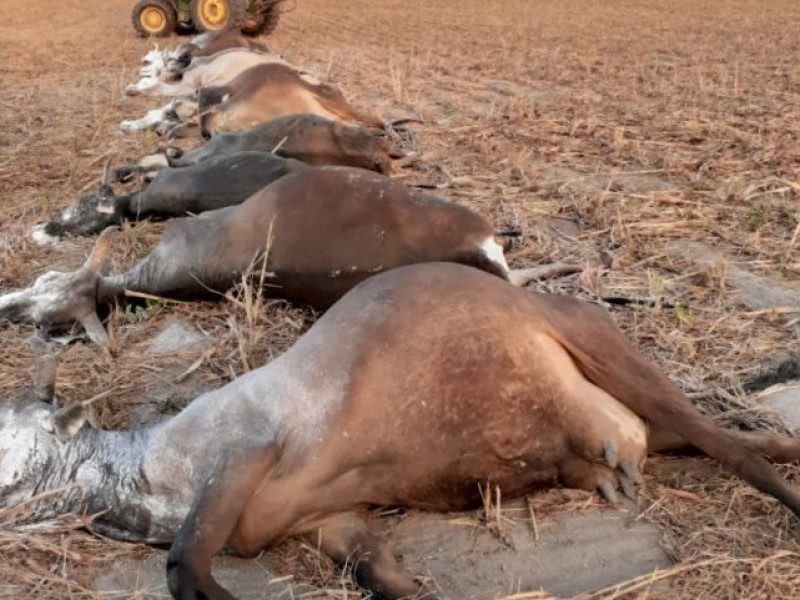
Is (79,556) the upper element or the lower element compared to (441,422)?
lower

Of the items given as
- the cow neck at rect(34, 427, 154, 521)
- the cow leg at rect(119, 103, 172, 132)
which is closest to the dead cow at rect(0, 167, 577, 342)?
the cow neck at rect(34, 427, 154, 521)

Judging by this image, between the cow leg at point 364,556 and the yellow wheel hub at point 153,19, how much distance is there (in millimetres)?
13043

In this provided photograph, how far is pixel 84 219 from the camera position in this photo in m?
5.50

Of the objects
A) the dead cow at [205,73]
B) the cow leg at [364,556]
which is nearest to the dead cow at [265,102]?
the dead cow at [205,73]

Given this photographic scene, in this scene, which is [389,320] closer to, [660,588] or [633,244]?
[660,588]

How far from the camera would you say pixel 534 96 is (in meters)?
9.12

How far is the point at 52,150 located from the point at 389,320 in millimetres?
5104

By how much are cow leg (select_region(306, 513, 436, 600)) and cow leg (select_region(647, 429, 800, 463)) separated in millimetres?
958

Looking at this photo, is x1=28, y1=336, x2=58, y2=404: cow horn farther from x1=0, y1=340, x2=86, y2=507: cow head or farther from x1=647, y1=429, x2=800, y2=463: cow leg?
x1=647, y1=429, x2=800, y2=463: cow leg

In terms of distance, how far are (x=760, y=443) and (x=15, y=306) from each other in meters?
3.16

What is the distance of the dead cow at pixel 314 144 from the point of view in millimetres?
5879

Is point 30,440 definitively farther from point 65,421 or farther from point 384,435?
point 384,435

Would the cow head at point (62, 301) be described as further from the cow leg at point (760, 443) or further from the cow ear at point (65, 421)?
the cow leg at point (760, 443)

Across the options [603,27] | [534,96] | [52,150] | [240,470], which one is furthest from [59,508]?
[603,27]
